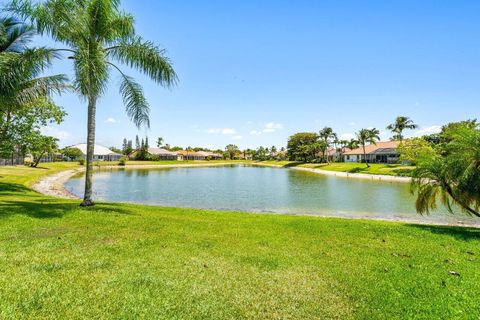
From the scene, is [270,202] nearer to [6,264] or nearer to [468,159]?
[468,159]

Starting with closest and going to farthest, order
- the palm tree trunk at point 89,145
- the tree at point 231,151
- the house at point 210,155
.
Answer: the palm tree trunk at point 89,145, the house at point 210,155, the tree at point 231,151

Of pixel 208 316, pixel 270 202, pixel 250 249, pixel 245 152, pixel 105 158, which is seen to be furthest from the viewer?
pixel 245 152

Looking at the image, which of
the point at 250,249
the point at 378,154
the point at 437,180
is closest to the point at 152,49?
the point at 250,249

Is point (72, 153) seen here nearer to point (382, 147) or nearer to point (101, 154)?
point (101, 154)

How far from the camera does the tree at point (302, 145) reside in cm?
10775

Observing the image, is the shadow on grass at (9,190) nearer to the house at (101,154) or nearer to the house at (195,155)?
the house at (101,154)

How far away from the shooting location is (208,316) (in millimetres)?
4328

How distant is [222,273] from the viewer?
5918 mm

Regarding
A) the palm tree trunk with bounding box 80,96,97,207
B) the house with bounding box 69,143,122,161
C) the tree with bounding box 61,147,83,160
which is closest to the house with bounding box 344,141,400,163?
the palm tree trunk with bounding box 80,96,97,207

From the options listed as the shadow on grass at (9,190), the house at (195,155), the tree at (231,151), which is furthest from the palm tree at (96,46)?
the tree at (231,151)

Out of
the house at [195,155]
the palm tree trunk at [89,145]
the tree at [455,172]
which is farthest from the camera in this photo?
the house at [195,155]

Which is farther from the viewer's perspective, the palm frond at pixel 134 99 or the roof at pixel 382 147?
the roof at pixel 382 147

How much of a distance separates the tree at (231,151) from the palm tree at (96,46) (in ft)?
485

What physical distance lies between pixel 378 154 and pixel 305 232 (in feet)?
276
